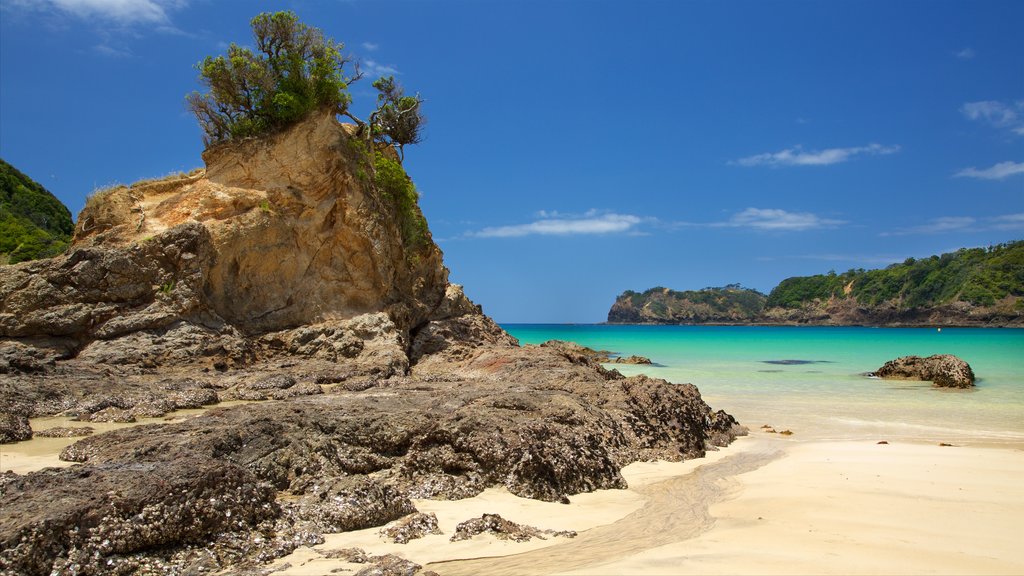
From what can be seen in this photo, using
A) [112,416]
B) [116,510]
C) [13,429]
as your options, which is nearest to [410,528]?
[116,510]

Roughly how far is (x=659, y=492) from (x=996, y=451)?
20.7ft

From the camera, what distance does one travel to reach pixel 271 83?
56.0ft

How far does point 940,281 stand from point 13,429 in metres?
107

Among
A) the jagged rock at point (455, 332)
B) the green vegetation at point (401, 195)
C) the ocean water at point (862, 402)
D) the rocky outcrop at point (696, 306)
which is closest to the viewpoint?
the ocean water at point (862, 402)

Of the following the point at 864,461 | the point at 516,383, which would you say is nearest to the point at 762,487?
the point at 864,461

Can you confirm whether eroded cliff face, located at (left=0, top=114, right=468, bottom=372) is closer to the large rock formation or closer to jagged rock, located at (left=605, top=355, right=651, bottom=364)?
the large rock formation

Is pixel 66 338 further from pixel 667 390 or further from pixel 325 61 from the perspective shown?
pixel 667 390

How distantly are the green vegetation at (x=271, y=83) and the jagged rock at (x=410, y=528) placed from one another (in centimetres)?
1516

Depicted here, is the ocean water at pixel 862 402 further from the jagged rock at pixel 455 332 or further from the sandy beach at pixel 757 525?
the jagged rock at pixel 455 332

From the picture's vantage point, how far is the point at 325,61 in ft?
57.4

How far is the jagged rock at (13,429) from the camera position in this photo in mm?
6543

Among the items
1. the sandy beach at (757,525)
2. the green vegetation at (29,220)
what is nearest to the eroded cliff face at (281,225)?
the green vegetation at (29,220)

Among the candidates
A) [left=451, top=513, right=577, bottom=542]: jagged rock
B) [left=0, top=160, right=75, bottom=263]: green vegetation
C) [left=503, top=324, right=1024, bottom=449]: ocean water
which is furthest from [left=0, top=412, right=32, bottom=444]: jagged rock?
[left=0, top=160, right=75, bottom=263]: green vegetation

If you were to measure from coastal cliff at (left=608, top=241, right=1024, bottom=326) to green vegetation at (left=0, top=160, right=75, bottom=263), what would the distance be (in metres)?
98.9
